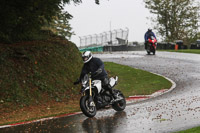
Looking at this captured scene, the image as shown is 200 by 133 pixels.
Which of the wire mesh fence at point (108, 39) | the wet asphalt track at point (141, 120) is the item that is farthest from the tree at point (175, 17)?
the wet asphalt track at point (141, 120)

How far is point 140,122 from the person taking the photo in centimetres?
1056

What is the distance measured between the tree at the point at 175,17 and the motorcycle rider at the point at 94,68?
5695cm

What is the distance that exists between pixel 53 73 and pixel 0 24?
191 inches

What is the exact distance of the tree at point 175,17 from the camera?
6781 cm

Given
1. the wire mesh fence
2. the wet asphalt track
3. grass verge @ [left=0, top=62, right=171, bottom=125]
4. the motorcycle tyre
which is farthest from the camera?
the wire mesh fence

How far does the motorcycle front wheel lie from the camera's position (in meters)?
11.4

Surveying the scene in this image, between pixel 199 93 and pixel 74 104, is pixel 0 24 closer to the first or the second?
pixel 74 104

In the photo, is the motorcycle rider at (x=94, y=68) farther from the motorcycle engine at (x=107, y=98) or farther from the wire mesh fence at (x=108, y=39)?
the wire mesh fence at (x=108, y=39)

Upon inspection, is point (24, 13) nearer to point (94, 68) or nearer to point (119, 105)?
point (94, 68)

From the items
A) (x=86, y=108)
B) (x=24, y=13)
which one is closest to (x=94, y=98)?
(x=86, y=108)

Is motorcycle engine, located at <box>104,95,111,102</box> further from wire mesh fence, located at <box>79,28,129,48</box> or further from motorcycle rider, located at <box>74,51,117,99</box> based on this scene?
wire mesh fence, located at <box>79,28,129,48</box>

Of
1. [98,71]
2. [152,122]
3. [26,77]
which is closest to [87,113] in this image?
[98,71]

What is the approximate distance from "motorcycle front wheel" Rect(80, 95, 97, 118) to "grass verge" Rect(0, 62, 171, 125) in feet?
7.40

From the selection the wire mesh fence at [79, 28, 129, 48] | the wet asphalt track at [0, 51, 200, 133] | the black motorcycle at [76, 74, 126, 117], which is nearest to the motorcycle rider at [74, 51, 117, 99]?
the black motorcycle at [76, 74, 126, 117]
